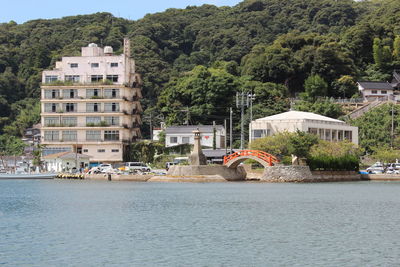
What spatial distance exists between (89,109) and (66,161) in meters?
8.74

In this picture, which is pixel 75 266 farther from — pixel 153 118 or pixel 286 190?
pixel 153 118

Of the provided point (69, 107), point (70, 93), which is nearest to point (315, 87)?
point (70, 93)

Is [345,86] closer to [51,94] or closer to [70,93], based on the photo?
[70,93]

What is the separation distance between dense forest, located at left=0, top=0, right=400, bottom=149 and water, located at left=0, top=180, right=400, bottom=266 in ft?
175

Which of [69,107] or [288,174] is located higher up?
[69,107]

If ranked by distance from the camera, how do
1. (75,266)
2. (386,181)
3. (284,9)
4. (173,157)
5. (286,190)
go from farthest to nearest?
1. (284,9)
2. (173,157)
3. (386,181)
4. (286,190)
5. (75,266)

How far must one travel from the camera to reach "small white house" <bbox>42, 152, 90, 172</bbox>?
3898 inches

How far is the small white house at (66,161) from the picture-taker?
99000mm

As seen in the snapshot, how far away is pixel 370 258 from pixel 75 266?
11.8m

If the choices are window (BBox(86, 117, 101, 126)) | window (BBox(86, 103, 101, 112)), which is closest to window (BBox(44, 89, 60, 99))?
window (BBox(86, 103, 101, 112))

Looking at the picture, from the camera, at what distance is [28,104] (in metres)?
133

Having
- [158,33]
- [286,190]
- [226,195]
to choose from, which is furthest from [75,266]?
[158,33]

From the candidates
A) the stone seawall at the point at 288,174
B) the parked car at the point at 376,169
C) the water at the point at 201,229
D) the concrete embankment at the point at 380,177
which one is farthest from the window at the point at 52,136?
the parked car at the point at 376,169

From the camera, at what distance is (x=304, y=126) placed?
307 feet
